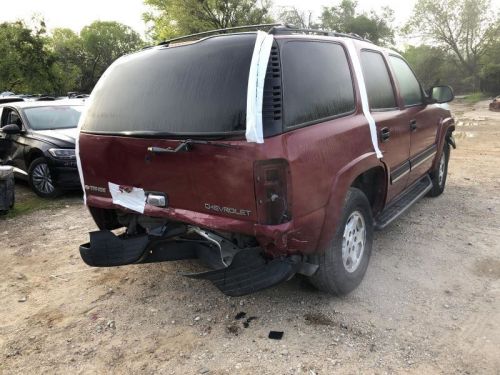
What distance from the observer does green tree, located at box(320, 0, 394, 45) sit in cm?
4478

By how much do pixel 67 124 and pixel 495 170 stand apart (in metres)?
7.32

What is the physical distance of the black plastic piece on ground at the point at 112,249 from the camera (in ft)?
10.7

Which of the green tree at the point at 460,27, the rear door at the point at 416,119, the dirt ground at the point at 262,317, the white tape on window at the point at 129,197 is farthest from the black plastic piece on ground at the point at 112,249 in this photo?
the green tree at the point at 460,27

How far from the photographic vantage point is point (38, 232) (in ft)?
17.5

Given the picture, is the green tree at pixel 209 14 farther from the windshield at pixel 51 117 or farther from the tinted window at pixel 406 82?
the tinted window at pixel 406 82

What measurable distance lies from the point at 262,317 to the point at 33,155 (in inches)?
217

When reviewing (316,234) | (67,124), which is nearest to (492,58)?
(67,124)

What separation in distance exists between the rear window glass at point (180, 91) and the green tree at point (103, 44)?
167 feet

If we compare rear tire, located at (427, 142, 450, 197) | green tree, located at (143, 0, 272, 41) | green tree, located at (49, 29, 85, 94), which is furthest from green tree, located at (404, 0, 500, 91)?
rear tire, located at (427, 142, 450, 197)

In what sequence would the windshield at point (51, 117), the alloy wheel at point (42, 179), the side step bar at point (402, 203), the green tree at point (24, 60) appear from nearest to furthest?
the side step bar at point (402, 203) → the alloy wheel at point (42, 179) → the windshield at point (51, 117) → the green tree at point (24, 60)

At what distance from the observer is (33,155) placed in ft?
23.4

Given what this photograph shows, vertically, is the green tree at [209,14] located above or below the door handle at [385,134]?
above

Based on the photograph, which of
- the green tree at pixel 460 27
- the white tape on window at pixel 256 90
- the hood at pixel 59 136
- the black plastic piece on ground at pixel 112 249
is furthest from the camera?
the green tree at pixel 460 27

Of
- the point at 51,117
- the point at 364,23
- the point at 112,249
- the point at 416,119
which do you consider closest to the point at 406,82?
the point at 416,119
